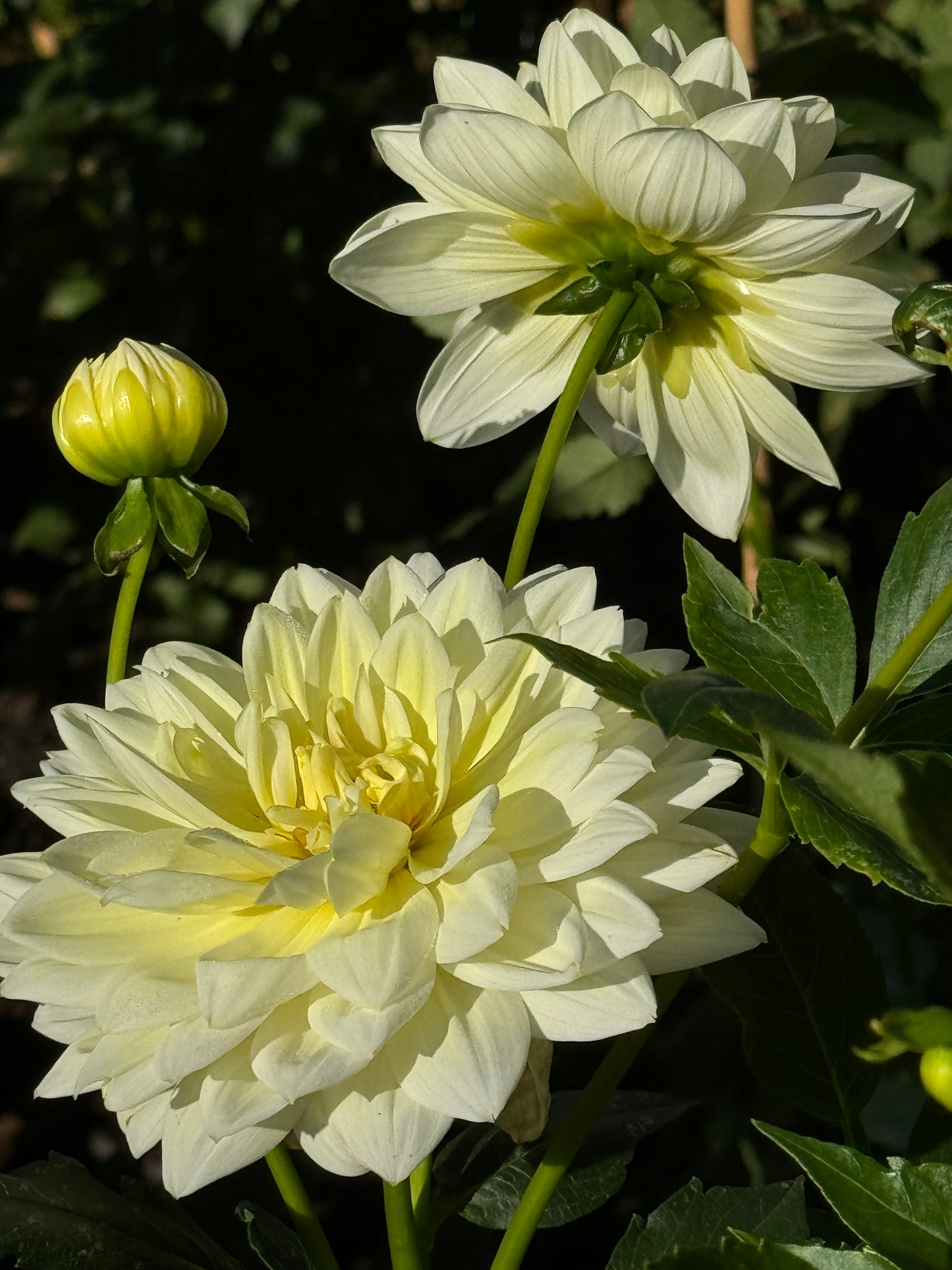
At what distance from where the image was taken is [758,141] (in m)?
0.50

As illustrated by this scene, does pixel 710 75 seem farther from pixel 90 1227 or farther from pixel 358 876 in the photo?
pixel 90 1227

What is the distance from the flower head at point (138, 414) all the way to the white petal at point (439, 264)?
8 cm

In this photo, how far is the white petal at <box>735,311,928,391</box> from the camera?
0.55 metres

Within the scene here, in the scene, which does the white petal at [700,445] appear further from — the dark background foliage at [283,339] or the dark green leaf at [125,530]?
the dark background foliage at [283,339]

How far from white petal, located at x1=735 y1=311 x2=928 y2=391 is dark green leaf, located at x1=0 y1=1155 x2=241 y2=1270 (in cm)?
46

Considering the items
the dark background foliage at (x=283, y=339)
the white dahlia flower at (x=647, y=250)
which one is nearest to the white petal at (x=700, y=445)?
the white dahlia flower at (x=647, y=250)

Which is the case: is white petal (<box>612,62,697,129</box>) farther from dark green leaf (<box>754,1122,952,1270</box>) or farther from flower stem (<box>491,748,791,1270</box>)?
dark green leaf (<box>754,1122,952,1270</box>)

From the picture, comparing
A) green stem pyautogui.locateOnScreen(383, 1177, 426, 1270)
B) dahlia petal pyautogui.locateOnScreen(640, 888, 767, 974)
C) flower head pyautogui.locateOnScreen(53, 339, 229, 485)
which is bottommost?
green stem pyautogui.locateOnScreen(383, 1177, 426, 1270)

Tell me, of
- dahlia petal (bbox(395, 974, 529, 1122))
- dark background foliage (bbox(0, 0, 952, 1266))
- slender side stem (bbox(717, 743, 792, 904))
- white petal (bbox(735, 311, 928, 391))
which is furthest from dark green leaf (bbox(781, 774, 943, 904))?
dark background foliage (bbox(0, 0, 952, 1266))

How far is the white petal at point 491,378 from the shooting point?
623mm

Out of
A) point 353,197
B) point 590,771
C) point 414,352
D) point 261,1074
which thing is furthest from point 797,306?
point 353,197

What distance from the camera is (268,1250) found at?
54 centimetres

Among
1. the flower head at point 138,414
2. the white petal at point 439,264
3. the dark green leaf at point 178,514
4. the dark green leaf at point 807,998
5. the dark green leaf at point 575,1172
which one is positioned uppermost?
the white petal at point 439,264

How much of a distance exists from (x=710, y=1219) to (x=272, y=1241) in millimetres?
187
